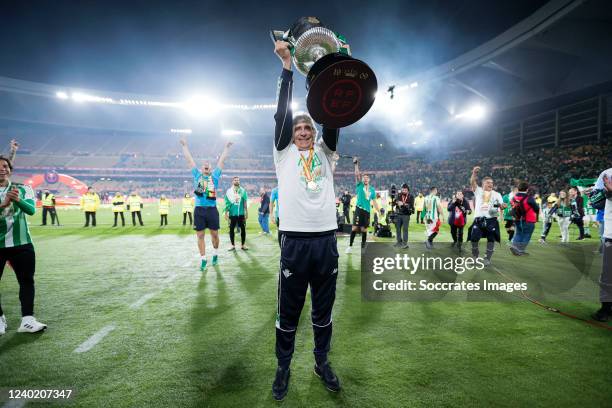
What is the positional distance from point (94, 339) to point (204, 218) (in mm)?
3377

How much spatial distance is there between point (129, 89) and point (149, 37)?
2055cm

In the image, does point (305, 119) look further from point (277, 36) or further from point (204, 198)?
point (204, 198)

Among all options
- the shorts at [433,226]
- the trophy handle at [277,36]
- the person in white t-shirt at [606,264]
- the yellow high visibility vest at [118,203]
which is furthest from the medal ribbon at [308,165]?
the yellow high visibility vest at [118,203]

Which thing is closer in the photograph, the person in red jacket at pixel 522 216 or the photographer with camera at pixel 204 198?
the photographer with camera at pixel 204 198

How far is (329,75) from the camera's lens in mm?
2146

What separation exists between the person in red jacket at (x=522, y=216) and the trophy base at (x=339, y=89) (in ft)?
26.5

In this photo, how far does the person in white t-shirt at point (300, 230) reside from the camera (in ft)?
8.18

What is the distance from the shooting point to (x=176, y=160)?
58031mm

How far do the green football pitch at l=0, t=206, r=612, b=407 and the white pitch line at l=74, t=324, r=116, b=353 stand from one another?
0.01 meters

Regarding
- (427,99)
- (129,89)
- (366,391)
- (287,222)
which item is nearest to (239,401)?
(366,391)

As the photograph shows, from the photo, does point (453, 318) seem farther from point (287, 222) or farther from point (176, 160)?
point (176, 160)

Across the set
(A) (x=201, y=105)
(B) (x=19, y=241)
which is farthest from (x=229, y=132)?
(B) (x=19, y=241)

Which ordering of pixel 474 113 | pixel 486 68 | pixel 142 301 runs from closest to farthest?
pixel 142 301 → pixel 486 68 → pixel 474 113

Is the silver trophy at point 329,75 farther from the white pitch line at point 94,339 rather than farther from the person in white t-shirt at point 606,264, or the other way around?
the person in white t-shirt at point 606,264
